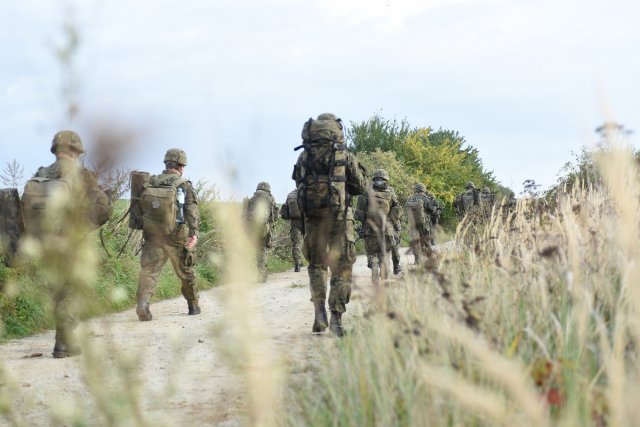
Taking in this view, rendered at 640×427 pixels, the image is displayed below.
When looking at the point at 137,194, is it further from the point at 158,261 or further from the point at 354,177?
the point at 354,177

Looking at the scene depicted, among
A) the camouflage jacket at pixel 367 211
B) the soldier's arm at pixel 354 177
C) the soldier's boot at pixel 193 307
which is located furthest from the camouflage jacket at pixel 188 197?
the camouflage jacket at pixel 367 211

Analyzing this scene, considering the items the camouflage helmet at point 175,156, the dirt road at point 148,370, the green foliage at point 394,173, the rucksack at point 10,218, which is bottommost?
the dirt road at point 148,370

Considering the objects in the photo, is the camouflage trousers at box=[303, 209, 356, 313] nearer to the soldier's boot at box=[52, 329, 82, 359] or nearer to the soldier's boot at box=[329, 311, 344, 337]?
the soldier's boot at box=[329, 311, 344, 337]

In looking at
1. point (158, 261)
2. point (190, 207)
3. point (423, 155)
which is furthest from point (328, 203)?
point (423, 155)

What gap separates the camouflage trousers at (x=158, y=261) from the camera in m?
8.70

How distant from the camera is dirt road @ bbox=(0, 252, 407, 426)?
168 cm

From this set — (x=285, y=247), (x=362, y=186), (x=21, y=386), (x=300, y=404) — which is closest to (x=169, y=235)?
(x=362, y=186)

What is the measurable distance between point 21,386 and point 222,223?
4.73 m

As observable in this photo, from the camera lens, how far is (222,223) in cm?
105

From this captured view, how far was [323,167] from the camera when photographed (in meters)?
6.86

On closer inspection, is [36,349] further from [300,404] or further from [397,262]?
[397,262]

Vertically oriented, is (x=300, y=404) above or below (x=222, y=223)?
below

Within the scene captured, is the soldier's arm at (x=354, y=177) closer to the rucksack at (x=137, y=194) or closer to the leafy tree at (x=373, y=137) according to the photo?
the rucksack at (x=137, y=194)

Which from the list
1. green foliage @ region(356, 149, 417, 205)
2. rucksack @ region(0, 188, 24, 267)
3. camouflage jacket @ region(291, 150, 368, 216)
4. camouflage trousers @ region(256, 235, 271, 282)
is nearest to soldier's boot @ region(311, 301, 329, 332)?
camouflage jacket @ region(291, 150, 368, 216)
